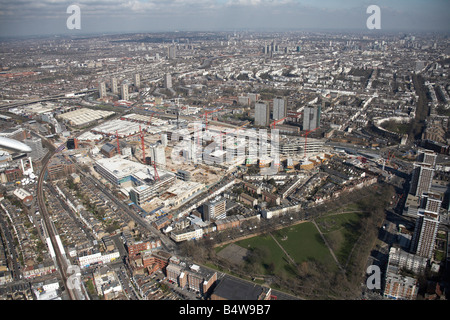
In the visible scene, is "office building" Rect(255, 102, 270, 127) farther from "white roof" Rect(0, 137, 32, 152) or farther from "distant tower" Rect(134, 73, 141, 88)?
"white roof" Rect(0, 137, 32, 152)

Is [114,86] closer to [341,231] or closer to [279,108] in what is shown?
[279,108]

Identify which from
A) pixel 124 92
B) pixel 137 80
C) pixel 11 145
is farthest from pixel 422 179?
pixel 137 80

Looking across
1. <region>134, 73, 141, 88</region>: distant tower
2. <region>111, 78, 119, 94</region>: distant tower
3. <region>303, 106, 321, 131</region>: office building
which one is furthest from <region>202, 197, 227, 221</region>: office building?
<region>134, 73, 141, 88</region>: distant tower

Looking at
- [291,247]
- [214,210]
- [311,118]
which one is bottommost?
[291,247]

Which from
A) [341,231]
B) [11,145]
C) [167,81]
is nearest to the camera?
[11,145]

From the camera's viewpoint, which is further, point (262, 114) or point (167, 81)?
point (167, 81)
